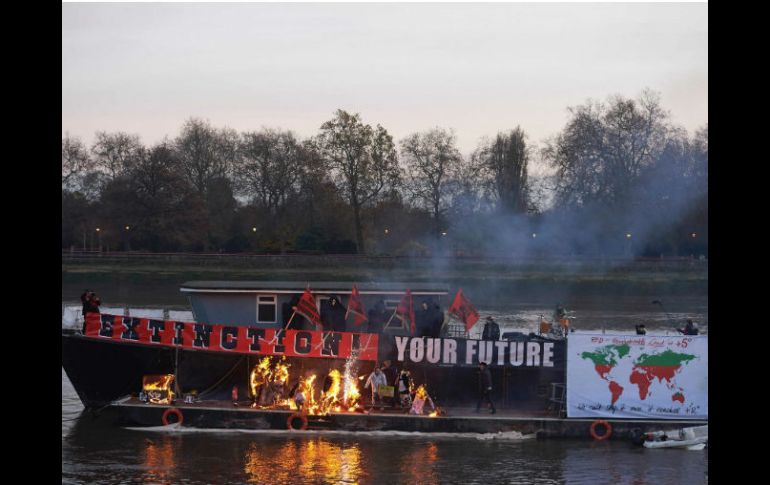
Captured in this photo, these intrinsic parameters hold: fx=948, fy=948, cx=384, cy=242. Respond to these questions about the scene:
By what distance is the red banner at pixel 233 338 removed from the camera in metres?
24.4

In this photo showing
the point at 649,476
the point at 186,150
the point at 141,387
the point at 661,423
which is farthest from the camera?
the point at 186,150

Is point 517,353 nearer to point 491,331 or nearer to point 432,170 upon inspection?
point 491,331

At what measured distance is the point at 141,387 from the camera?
25.6 metres

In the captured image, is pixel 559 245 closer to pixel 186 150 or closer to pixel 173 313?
pixel 173 313

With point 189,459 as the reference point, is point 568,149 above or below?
above

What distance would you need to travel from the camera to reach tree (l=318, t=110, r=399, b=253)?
83000 mm

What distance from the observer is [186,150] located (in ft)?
319

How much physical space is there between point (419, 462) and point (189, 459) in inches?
208

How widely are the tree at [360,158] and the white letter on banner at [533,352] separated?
193ft

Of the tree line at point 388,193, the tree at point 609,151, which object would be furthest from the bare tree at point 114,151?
the tree at point 609,151
